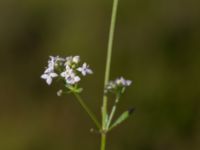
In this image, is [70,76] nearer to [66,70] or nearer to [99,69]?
[66,70]

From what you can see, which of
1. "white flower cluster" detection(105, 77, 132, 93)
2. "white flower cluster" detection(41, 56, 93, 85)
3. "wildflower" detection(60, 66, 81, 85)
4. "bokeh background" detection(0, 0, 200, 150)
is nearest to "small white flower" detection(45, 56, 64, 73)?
"white flower cluster" detection(41, 56, 93, 85)

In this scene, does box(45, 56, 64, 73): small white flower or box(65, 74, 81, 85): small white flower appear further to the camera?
box(45, 56, 64, 73): small white flower

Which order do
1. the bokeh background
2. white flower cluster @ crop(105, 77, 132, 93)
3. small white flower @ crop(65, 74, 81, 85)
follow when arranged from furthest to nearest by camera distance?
1. the bokeh background
2. white flower cluster @ crop(105, 77, 132, 93)
3. small white flower @ crop(65, 74, 81, 85)

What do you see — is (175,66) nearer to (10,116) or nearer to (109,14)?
(109,14)

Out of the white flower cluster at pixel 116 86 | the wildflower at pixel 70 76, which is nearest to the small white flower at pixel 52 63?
the wildflower at pixel 70 76

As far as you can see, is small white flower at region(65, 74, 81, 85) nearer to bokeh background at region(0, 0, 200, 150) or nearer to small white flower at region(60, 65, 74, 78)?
small white flower at region(60, 65, 74, 78)

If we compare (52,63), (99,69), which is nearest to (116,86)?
(52,63)
